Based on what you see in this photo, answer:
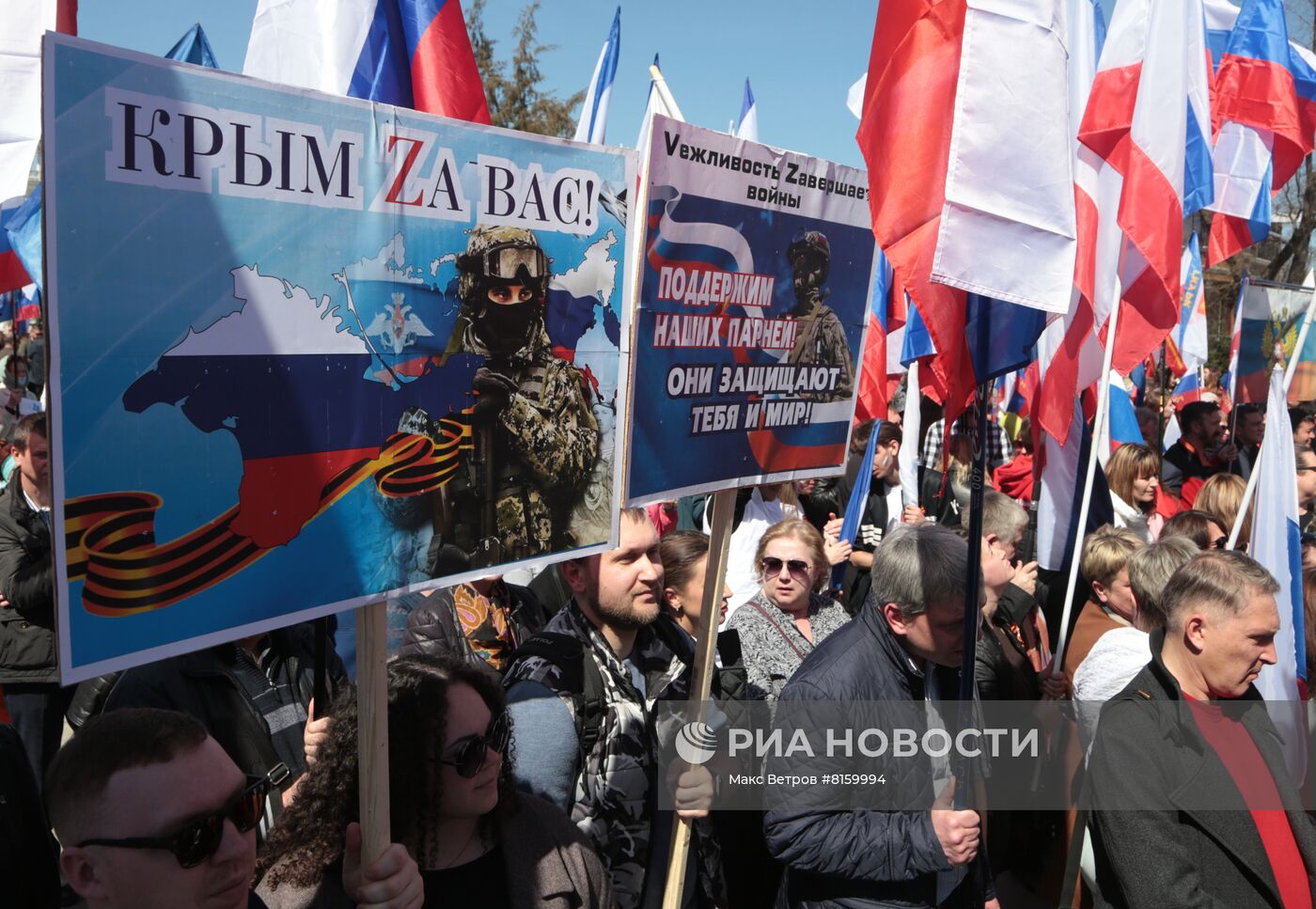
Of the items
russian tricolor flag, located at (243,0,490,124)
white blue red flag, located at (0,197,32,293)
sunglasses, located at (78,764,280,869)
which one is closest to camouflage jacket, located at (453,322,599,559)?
sunglasses, located at (78,764,280,869)

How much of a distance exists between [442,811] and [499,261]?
1.11m

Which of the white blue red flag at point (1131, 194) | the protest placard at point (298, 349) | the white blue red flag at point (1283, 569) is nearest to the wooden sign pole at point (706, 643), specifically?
the protest placard at point (298, 349)

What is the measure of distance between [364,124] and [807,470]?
66.7 inches

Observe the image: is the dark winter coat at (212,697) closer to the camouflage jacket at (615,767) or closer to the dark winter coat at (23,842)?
the dark winter coat at (23,842)

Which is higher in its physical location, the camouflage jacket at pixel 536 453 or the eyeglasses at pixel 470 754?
the camouflage jacket at pixel 536 453

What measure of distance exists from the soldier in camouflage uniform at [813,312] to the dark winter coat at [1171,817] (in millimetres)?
1192

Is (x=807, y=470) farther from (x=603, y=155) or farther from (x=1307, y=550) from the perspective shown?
(x=1307, y=550)

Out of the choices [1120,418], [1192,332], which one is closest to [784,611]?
[1120,418]

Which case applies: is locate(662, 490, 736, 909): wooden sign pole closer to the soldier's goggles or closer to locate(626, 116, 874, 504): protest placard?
locate(626, 116, 874, 504): protest placard

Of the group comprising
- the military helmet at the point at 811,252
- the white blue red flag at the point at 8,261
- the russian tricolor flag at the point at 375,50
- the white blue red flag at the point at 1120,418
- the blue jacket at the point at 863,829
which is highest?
the russian tricolor flag at the point at 375,50

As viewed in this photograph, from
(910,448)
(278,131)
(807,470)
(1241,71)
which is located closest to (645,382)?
(807,470)

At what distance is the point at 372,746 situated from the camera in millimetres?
1928

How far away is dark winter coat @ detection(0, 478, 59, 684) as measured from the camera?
4.17m

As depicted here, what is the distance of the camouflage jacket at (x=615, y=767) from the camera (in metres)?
2.72
